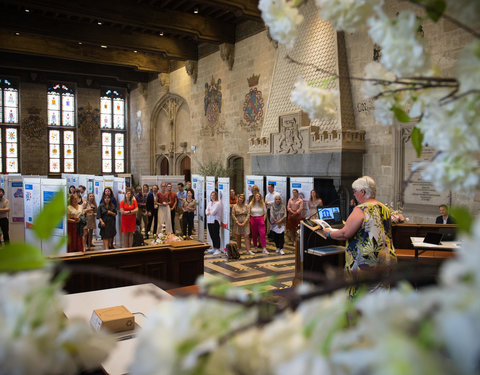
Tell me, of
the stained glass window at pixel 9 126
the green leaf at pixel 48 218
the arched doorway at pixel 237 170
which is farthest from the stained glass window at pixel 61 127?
the green leaf at pixel 48 218

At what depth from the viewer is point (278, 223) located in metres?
8.98

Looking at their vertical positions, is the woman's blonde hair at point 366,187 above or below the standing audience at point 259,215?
above

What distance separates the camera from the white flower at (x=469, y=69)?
0.56 m

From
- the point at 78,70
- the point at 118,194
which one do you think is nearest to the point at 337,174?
the point at 118,194

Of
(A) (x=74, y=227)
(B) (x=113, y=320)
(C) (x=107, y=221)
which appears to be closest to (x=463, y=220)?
(B) (x=113, y=320)

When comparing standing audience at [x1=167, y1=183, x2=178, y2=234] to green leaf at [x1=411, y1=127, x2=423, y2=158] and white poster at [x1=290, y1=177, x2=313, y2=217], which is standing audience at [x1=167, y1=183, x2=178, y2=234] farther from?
green leaf at [x1=411, y1=127, x2=423, y2=158]

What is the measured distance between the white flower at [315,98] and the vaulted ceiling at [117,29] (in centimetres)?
1077

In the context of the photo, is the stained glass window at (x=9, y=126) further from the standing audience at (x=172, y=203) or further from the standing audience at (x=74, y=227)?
the standing audience at (x=74, y=227)

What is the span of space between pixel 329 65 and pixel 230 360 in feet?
33.8

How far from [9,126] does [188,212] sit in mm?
13611

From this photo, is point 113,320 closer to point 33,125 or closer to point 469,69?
point 469,69

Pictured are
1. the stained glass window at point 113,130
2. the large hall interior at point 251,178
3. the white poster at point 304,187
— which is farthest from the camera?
the stained glass window at point 113,130

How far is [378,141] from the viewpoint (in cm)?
947

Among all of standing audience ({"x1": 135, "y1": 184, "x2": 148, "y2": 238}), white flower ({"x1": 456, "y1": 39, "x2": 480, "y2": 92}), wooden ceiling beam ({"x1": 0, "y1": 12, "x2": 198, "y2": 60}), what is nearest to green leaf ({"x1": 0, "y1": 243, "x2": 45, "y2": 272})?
white flower ({"x1": 456, "y1": 39, "x2": 480, "y2": 92})
